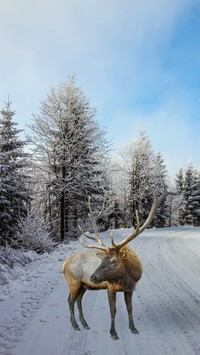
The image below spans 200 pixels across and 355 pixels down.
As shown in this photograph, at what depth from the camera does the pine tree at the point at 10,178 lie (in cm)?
1544

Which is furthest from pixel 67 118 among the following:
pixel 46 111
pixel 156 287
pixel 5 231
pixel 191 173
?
pixel 191 173

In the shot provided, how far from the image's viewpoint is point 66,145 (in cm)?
1802

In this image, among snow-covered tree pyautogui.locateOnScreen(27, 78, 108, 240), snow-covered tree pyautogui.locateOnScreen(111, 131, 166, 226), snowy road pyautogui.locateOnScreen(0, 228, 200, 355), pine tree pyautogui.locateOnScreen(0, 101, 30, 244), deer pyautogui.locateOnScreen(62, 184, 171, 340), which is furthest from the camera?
snow-covered tree pyautogui.locateOnScreen(111, 131, 166, 226)

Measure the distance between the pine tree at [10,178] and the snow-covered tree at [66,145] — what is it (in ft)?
4.36

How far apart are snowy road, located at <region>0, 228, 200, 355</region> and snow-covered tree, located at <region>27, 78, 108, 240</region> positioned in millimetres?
8582

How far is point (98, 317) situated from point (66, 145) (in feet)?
42.9

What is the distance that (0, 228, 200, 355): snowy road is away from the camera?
15.0 ft

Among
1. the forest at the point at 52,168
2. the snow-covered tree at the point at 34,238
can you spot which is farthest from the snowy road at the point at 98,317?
the forest at the point at 52,168

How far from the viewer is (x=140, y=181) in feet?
109

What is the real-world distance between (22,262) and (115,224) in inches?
1087

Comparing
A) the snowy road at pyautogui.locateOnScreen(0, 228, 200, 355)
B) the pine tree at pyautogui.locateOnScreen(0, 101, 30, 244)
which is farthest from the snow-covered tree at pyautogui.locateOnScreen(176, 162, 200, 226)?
the snowy road at pyautogui.locateOnScreen(0, 228, 200, 355)

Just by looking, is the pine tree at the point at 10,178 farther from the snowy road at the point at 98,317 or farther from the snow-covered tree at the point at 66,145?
the snowy road at the point at 98,317

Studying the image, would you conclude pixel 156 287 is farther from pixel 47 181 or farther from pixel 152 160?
pixel 152 160

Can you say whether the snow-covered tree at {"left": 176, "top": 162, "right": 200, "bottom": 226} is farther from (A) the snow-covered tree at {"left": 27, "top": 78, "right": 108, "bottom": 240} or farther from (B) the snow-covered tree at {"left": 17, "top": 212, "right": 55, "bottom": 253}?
(B) the snow-covered tree at {"left": 17, "top": 212, "right": 55, "bottom": 253}
